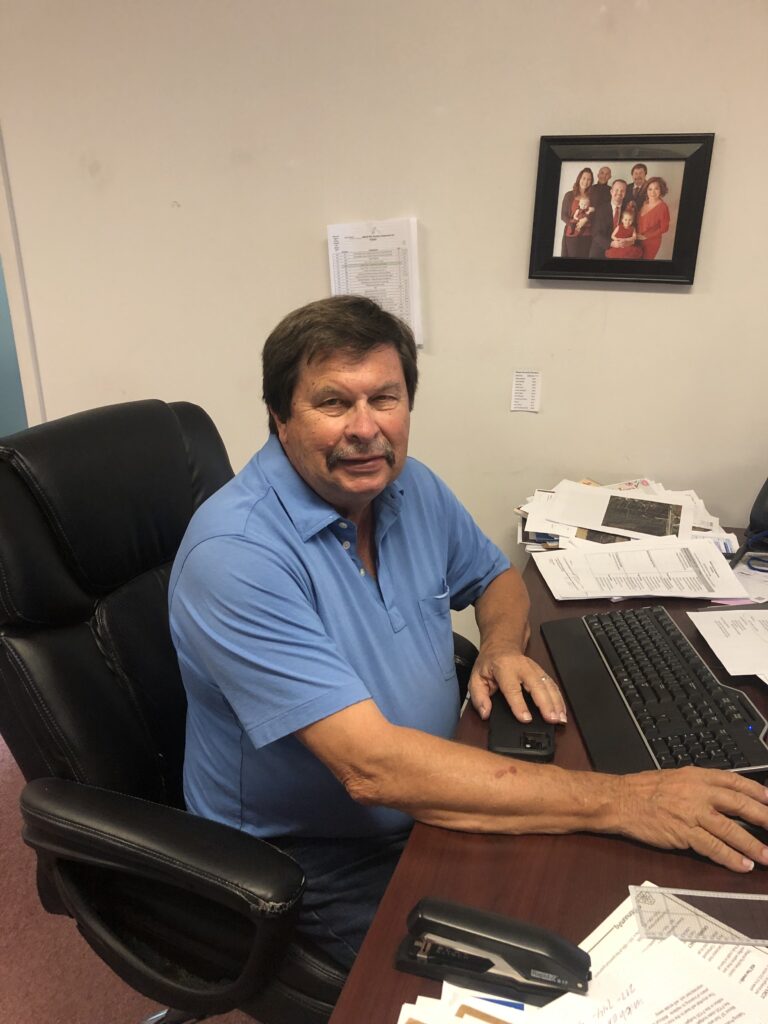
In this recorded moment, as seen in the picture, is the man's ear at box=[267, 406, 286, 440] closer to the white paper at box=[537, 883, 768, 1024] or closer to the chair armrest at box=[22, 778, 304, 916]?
the chair armrest at box=[22, 778, 304, 916]

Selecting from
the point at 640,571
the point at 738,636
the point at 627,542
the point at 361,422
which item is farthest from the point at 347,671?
the point at 627,542

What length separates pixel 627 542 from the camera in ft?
5.13

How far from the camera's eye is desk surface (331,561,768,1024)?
0.63 metres

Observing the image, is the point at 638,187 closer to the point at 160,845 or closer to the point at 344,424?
the point at 344,424

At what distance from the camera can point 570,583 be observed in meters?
1.42

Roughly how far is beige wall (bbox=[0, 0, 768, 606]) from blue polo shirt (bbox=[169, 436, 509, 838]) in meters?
0.86

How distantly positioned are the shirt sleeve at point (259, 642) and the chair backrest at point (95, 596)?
0.63ft

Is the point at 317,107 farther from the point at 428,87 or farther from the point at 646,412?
the point at 646,412

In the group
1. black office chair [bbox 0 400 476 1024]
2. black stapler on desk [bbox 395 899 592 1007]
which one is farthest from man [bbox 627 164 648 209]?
black stapler on desk [bbox 395 899 592 1007]

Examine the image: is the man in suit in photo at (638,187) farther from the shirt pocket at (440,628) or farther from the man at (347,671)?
the shirt pocket at (440,628)

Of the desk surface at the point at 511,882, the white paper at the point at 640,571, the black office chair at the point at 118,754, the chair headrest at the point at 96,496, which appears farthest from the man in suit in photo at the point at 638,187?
the desk surface at the point at 511,882

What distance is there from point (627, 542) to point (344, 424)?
840 mm

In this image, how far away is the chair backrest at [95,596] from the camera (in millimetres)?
936

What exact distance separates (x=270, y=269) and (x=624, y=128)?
0.97m
